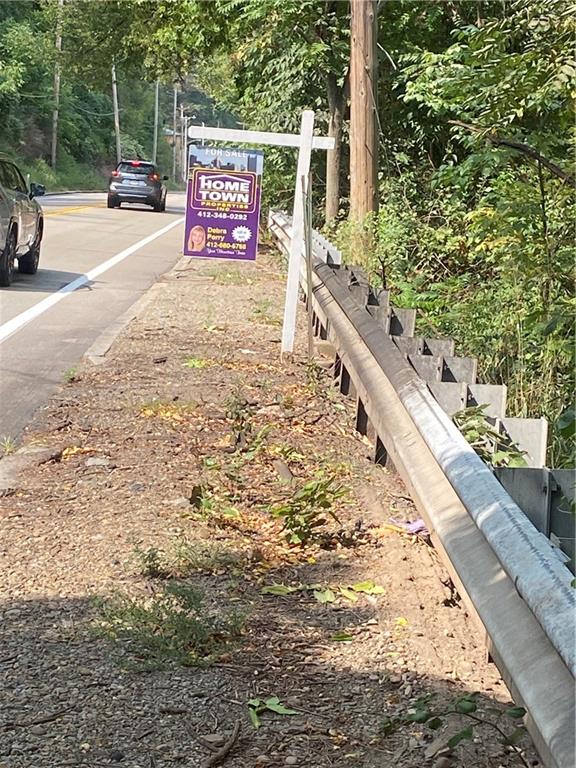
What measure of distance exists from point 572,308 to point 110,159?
270 ft

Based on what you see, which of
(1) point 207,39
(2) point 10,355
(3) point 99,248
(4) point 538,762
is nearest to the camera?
(4) point 538,762

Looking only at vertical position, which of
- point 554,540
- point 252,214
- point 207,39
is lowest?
point 554,540

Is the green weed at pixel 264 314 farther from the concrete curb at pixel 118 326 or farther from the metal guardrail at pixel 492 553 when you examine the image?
the metal guardrail at pixel 492 553

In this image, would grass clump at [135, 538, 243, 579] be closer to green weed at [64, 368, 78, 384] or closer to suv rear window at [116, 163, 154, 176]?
green weed at [64, 368, 78, 384]

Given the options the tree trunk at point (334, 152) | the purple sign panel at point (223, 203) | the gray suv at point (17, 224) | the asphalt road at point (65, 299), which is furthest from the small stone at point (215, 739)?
the tree trunk at point (334, 152)

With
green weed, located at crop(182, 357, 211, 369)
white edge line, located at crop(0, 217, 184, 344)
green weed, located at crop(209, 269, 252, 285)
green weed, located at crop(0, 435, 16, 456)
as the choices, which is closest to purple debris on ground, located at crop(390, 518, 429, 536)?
green weed, located at crop(0, 435, 16, 456)

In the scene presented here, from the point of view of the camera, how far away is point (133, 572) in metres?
4.68

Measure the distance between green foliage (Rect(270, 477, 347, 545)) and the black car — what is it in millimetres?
35206

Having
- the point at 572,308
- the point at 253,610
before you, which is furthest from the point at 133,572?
the point at 572,308

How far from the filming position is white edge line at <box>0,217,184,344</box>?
11.8 meters

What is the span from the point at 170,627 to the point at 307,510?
5.00 ft

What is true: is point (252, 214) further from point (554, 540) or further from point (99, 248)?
point (99, 248)

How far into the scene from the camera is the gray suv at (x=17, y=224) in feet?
Answer: 50.2

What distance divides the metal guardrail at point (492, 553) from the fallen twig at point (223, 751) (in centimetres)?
78
